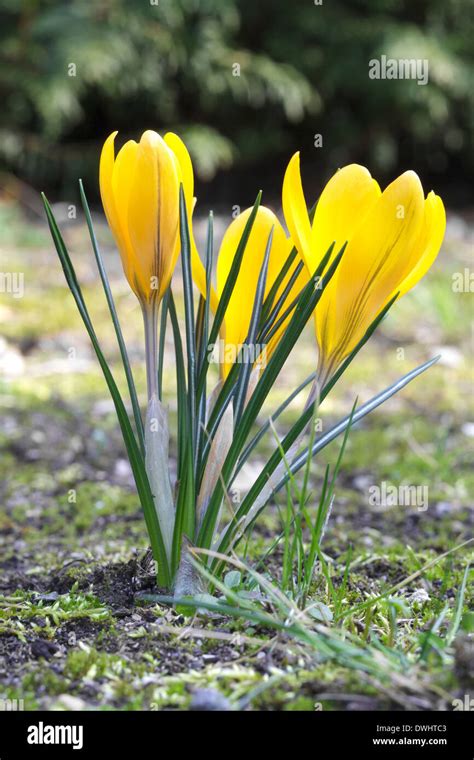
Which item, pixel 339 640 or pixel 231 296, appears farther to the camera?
pixel 231 296

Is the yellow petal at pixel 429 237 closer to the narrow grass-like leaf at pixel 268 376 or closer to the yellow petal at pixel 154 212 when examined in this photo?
the narrow grass-like leaf at pixel 268 376

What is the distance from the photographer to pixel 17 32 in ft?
16.1

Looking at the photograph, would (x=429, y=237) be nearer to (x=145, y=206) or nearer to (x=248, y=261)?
(x=248, y=261)

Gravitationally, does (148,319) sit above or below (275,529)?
above

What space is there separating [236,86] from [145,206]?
4.31m

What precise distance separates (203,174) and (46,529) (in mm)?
3888

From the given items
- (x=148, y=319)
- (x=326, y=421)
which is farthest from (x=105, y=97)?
(x=148, y=319)

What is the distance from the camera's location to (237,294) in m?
1.32

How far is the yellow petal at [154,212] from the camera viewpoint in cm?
116

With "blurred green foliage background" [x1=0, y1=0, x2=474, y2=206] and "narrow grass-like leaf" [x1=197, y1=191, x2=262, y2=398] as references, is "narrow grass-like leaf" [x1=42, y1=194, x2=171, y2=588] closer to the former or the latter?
"narrow grass-like leaf" [x1=197, y1=191, x2=262, y2=398]

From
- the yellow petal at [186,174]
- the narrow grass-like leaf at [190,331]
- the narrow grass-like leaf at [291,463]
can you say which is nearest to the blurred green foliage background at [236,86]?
the yellow petal at [186,174]
